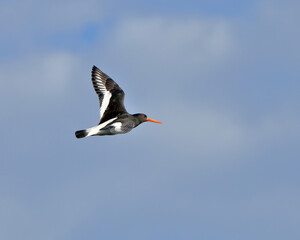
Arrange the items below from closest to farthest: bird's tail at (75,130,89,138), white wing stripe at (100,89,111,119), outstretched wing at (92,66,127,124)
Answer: bird's tail at (75,130,89,138)
outstretched wing at (92,66,127,124)
white wing stripe at (100,89,111,119)

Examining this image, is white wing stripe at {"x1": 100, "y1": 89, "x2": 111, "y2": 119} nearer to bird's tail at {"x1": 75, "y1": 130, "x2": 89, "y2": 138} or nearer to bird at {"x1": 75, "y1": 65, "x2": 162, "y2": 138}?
bird at {"x1": 75, "y1": 65, "x2": 162, "y2": 138}

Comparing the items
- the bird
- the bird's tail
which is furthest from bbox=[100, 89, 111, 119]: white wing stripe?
the bird's tail

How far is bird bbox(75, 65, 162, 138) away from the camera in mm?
22395

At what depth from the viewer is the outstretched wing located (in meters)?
26.7

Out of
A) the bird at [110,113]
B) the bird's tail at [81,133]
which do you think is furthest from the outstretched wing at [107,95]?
the bird's tail at [81,133]

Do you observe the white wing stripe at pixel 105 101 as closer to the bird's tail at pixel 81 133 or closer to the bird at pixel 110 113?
the bird at pixel 110 113

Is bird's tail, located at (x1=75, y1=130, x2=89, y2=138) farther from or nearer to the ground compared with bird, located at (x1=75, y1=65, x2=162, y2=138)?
nearer to the ground

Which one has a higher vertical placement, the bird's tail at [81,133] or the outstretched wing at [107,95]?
the outstretched wing at [107,95]

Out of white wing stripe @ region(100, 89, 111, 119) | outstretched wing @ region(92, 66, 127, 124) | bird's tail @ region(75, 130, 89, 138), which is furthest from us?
white wing stripe @ region(100, 89, 111, 119)

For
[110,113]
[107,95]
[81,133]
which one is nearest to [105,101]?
[107,95]

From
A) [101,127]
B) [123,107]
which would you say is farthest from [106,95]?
[101,127]

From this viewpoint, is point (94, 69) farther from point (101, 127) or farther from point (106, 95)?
point (101, 127)

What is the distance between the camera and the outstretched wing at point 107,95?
2669cm

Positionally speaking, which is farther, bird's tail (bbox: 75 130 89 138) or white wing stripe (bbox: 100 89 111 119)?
white wing stripe (bbox: 100 89 111 119)
